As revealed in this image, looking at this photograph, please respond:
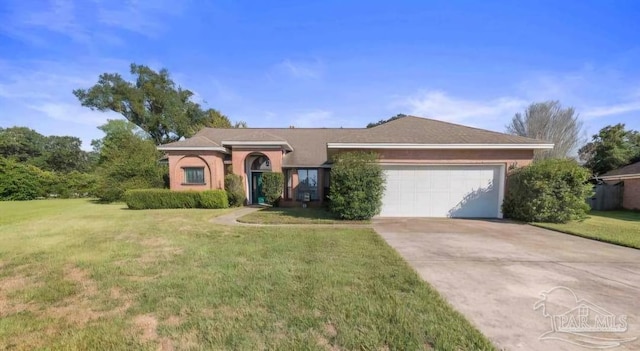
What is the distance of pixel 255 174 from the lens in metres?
18.0

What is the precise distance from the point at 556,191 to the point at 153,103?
41.6 metres

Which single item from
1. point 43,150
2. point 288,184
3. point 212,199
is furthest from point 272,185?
point 43,150

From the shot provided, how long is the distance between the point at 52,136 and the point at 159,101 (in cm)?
3722

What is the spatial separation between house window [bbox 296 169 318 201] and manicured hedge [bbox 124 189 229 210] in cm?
461

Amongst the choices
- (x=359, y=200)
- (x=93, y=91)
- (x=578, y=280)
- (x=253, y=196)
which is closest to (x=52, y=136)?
(x=93, y=91)

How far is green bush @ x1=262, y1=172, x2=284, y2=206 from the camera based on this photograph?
15.8 m

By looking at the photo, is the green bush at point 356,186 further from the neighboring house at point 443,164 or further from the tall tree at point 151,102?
the tall tree at point 151,102

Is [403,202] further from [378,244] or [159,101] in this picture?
[159,101]

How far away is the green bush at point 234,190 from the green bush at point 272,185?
1467mm

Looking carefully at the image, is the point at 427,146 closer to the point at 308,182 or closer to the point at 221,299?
the point at 308,182

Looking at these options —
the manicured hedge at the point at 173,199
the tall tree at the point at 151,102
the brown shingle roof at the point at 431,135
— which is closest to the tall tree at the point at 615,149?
the brown shingle roof at the point at 431,135

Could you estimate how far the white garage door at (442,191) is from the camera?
11641mm
